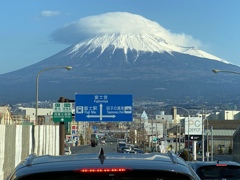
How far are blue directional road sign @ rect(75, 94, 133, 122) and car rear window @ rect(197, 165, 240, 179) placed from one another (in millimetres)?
23642

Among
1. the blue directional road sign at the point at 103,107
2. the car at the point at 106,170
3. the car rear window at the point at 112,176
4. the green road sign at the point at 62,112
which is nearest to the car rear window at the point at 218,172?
the car at the point at 106,170

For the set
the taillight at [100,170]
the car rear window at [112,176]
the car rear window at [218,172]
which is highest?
the taillight at [100,170]

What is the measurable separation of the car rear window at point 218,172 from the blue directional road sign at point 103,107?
23.6m

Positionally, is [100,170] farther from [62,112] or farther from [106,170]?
[62,112]

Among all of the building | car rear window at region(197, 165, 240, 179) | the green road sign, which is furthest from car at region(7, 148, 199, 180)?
the building

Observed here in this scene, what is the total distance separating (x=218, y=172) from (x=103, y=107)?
2402 centimetres

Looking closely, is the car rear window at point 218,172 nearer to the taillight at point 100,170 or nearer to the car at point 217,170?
the car at point 217,170

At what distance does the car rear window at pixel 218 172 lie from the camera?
603 inches

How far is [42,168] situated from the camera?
5.14 m

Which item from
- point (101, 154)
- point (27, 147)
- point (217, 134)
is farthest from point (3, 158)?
point (217, 134)

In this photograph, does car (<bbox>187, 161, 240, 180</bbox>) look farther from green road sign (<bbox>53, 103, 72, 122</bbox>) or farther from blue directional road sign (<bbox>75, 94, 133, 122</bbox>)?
green road sign (<bbox>53, 103, 72, 122</bbox>)

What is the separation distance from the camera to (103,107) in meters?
39.1

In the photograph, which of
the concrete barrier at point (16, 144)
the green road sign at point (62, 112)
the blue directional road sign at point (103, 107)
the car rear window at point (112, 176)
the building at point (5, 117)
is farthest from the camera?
the building at point (5, 117)

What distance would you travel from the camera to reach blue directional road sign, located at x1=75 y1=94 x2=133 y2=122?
39.2m
